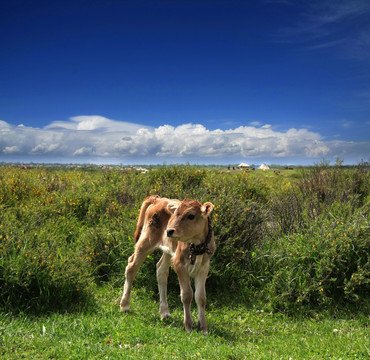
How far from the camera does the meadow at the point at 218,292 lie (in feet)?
17.6

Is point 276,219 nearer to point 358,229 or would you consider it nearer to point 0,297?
point 358,229

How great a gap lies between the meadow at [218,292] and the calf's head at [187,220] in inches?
67.1

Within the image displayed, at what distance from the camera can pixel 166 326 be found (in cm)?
615

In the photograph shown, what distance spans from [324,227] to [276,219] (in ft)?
7.57

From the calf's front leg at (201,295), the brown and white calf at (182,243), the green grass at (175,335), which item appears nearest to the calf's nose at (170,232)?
the brown and white calf at (182,243)

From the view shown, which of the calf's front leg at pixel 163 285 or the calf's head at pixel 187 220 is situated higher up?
the calf's head at pixel 187 220

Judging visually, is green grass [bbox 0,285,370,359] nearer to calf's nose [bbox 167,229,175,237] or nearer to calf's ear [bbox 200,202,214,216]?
calf's nose [bbox 167,229,175,237]

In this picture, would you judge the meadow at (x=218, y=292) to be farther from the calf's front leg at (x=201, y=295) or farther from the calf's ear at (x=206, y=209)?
the calf's ear at (x=206, y=209)

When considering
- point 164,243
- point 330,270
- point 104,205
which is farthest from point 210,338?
point 104,205

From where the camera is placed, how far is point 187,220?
5133mm

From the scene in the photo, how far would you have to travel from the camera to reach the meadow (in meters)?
5.36

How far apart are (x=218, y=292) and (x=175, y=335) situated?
2.34 metres

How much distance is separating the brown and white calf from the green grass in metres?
0.45

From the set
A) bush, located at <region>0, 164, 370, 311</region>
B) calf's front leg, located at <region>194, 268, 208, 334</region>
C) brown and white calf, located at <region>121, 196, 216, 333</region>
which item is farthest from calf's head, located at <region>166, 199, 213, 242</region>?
bush, located at <region>0, 164, 370, 311</region>
